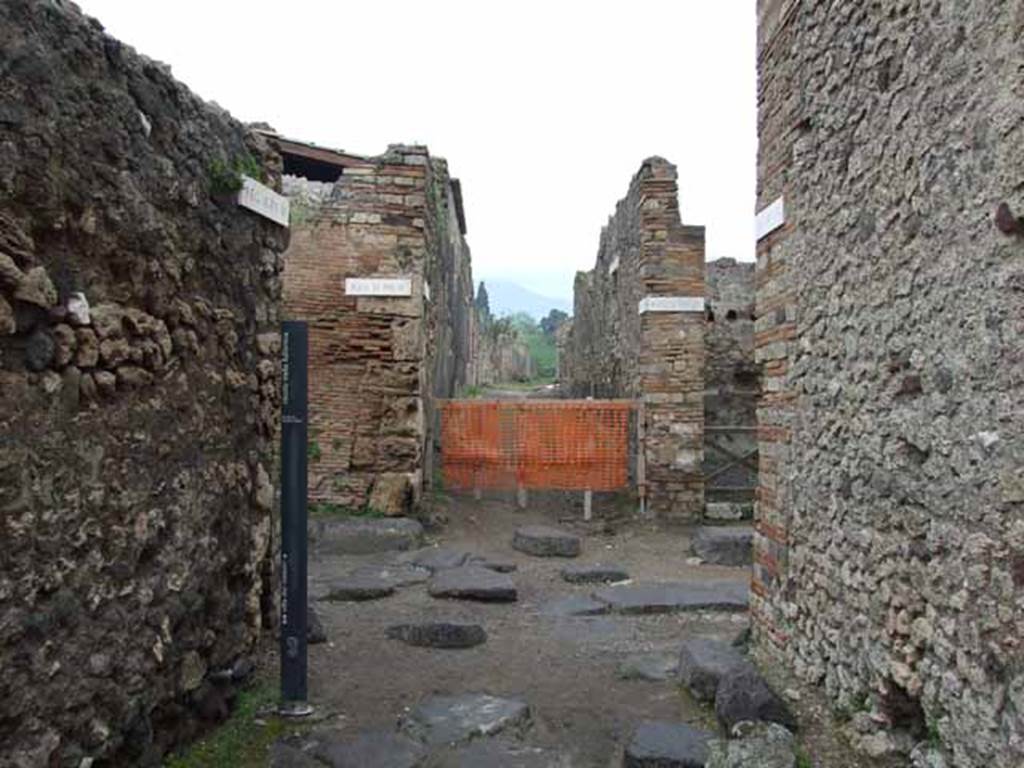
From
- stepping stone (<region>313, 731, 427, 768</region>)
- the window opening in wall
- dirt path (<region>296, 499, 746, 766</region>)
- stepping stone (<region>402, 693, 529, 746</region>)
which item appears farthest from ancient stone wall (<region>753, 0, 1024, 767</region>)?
the window opening in wall

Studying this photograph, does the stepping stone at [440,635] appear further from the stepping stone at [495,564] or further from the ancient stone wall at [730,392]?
the ancient stone wall at [730,392]

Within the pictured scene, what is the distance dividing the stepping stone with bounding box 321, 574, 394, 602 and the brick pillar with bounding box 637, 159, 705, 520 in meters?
4.21

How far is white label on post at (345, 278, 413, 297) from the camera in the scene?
9430mm

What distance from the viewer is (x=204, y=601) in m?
3.92

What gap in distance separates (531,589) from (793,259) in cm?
374

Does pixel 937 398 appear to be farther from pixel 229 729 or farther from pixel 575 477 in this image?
pixel 575 477

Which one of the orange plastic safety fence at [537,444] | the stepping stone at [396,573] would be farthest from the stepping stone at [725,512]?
the stepping stone at [396,573]

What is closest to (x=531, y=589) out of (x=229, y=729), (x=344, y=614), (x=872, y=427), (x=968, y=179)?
(x=344, y=614)

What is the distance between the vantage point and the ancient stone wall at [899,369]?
9.18 ft

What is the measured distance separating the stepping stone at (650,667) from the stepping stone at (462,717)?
2.61 feet

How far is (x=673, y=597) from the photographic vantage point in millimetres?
6781

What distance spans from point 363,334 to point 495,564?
2890 mm

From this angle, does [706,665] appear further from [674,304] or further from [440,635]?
[674,304]

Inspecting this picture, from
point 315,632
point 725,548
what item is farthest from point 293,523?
point 725,548
